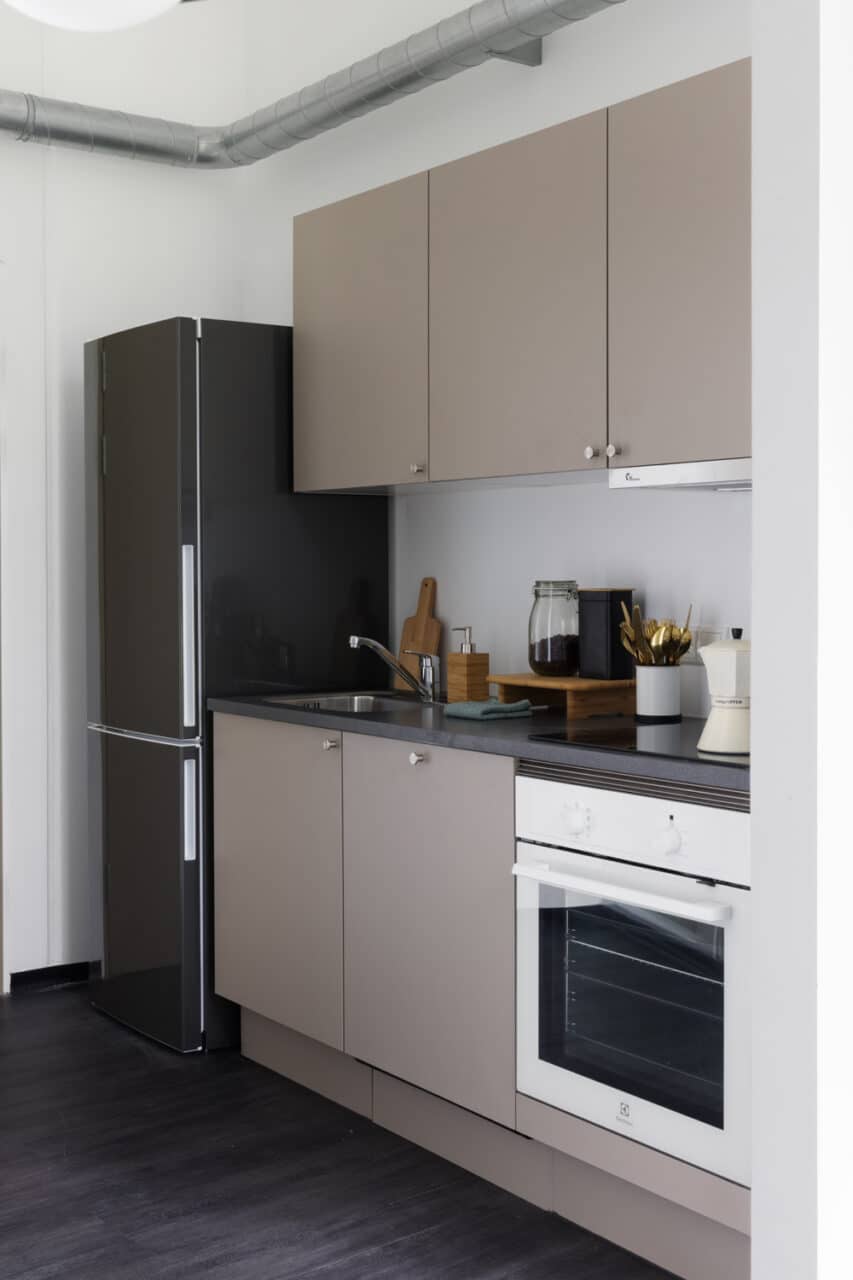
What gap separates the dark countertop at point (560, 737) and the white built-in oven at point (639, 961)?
4 centimetres

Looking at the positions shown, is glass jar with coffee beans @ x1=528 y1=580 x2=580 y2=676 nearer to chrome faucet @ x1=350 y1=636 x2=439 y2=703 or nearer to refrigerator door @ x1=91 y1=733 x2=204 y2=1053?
chrome faucet @ x1=350 y1=636 x2=439 y2=703

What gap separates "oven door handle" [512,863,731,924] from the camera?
2225 mm

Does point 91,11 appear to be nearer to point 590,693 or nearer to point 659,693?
point 659,693

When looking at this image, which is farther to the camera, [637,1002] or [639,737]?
[639,737]

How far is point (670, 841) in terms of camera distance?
2.33 meters

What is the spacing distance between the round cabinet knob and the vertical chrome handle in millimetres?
1699

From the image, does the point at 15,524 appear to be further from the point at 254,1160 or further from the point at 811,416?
the point at 811,416

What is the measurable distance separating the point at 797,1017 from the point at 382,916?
1.43 m

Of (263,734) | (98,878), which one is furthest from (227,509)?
(98,878)

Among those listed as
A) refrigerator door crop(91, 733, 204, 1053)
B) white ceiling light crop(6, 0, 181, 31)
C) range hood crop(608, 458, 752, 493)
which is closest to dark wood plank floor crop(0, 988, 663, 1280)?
refrigerator door crop(91, 733, 204, 1053)

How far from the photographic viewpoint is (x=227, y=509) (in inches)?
146

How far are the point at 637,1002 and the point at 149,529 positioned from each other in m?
2.02

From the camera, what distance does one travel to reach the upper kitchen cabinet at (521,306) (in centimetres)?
283

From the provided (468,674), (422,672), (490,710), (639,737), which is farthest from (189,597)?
(639,737)
